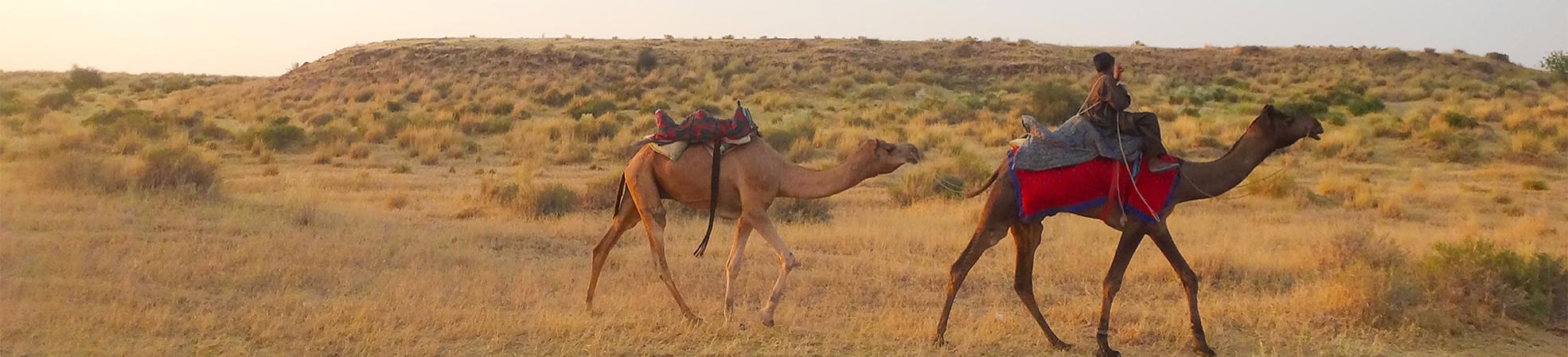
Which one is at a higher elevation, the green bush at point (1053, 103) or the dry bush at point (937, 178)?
the dry bush at point (937, 178)

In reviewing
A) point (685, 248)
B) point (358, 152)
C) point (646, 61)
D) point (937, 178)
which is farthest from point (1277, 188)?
point (646, 61)

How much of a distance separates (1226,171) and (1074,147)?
874 millimetres

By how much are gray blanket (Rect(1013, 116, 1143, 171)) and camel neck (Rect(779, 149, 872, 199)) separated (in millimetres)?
932

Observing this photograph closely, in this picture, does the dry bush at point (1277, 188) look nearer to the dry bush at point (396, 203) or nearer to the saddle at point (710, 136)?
the saddle at point (710, 136)

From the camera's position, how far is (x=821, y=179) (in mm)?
6840

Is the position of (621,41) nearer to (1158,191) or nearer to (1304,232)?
(1304,232)

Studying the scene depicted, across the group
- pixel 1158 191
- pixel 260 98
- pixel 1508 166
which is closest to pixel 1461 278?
pixel 1158 191

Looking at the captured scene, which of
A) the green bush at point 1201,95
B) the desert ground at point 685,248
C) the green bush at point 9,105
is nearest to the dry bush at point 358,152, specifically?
the desert ground at point 685,248

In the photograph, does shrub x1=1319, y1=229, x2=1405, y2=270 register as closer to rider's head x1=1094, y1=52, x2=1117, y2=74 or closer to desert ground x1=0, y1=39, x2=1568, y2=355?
desert ground x1=0, y1=39, x2=1568, y2=355

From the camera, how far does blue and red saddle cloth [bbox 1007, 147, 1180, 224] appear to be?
6.20m

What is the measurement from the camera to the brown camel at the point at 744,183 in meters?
6.70

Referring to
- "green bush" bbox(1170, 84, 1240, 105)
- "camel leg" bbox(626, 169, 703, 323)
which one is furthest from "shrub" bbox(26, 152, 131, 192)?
"green bush" bbox(1170, 84, 1240, 105)

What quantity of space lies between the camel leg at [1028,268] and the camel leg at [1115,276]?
273 mm

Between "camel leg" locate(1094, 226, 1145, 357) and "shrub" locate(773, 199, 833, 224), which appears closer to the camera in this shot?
"camel leg" locate(1094, 226, 1145, 357)
